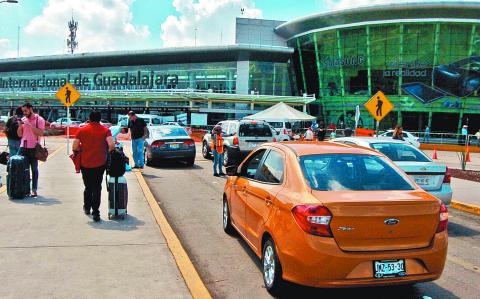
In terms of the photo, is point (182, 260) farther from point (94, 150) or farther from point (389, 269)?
point (94, 150)

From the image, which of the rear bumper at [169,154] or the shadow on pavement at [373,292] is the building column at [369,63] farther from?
the shadow on pavement at [373,292]

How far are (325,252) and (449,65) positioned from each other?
47.2 meters

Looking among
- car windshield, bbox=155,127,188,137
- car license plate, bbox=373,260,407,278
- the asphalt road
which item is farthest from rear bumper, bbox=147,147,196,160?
car license plate, bbox=373,260,407,278

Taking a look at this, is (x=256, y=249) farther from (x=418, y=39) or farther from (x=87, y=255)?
(x=418, y=39)

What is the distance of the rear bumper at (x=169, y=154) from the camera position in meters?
15.4

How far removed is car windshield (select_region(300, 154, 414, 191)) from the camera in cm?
455

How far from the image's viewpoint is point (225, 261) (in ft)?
18.3

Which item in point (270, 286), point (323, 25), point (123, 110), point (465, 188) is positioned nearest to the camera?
point (270, 286)

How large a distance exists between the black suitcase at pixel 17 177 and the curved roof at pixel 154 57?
49.7 meters

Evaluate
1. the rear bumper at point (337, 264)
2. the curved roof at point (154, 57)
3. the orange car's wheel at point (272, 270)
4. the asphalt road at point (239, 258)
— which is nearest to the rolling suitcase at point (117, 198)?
the asphalt road at point (239, 258)

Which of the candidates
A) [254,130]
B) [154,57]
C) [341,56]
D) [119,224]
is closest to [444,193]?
[119,224]

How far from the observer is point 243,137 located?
16.2 m

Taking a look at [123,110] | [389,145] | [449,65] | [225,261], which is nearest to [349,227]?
[225,261]

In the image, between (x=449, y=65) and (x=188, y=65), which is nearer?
(x=449, y=65)
